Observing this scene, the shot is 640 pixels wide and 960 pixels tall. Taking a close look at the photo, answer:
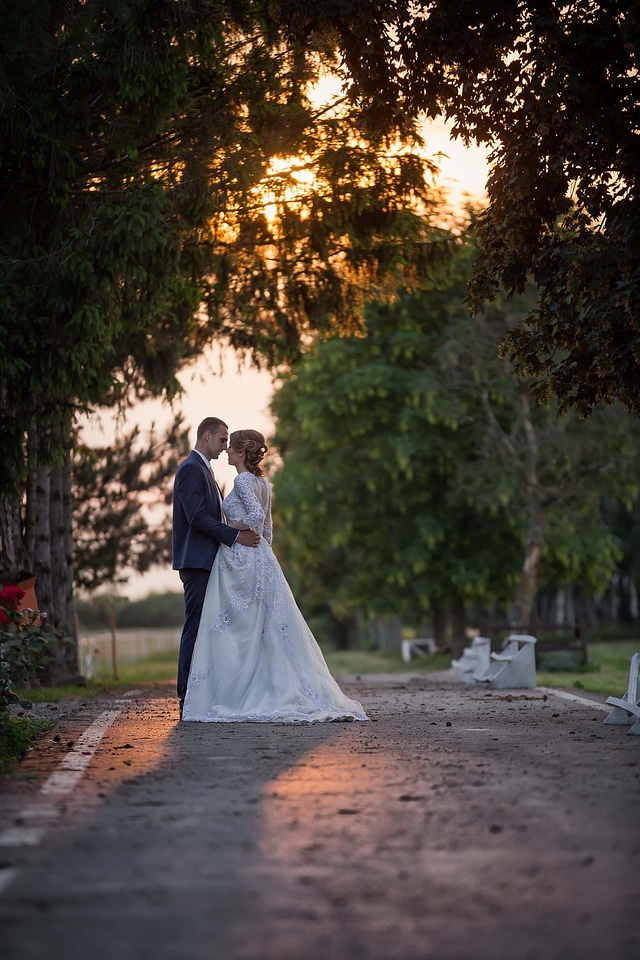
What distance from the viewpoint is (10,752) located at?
8.19 metres

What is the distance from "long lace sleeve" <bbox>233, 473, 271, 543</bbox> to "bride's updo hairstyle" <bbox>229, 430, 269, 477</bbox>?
11 cm

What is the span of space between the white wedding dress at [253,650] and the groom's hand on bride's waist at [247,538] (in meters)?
0.04

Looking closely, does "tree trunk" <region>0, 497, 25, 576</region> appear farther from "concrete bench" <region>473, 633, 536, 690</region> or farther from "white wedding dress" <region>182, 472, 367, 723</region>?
"concrete bench" <region>473, 633, 536, 690</region>

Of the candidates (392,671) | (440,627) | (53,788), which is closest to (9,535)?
(53,788)

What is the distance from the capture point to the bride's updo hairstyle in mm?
11719

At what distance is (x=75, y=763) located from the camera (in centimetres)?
753

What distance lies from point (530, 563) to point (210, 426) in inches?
778

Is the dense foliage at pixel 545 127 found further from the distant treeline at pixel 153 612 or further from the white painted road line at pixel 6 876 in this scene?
the distant treeline at pixel 153 612

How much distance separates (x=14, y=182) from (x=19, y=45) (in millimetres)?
1811

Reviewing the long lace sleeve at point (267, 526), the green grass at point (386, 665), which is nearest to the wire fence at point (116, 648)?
the green grass at point (386, 665)

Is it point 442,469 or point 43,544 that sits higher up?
point 442,469

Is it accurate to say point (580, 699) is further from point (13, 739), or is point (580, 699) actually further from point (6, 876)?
point (6, 876)

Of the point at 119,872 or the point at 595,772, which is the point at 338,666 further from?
the point at 119,872

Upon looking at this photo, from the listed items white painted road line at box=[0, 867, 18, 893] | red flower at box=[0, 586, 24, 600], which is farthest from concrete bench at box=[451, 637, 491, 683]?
white painted road line at box=[0, 867, 18, 893]
